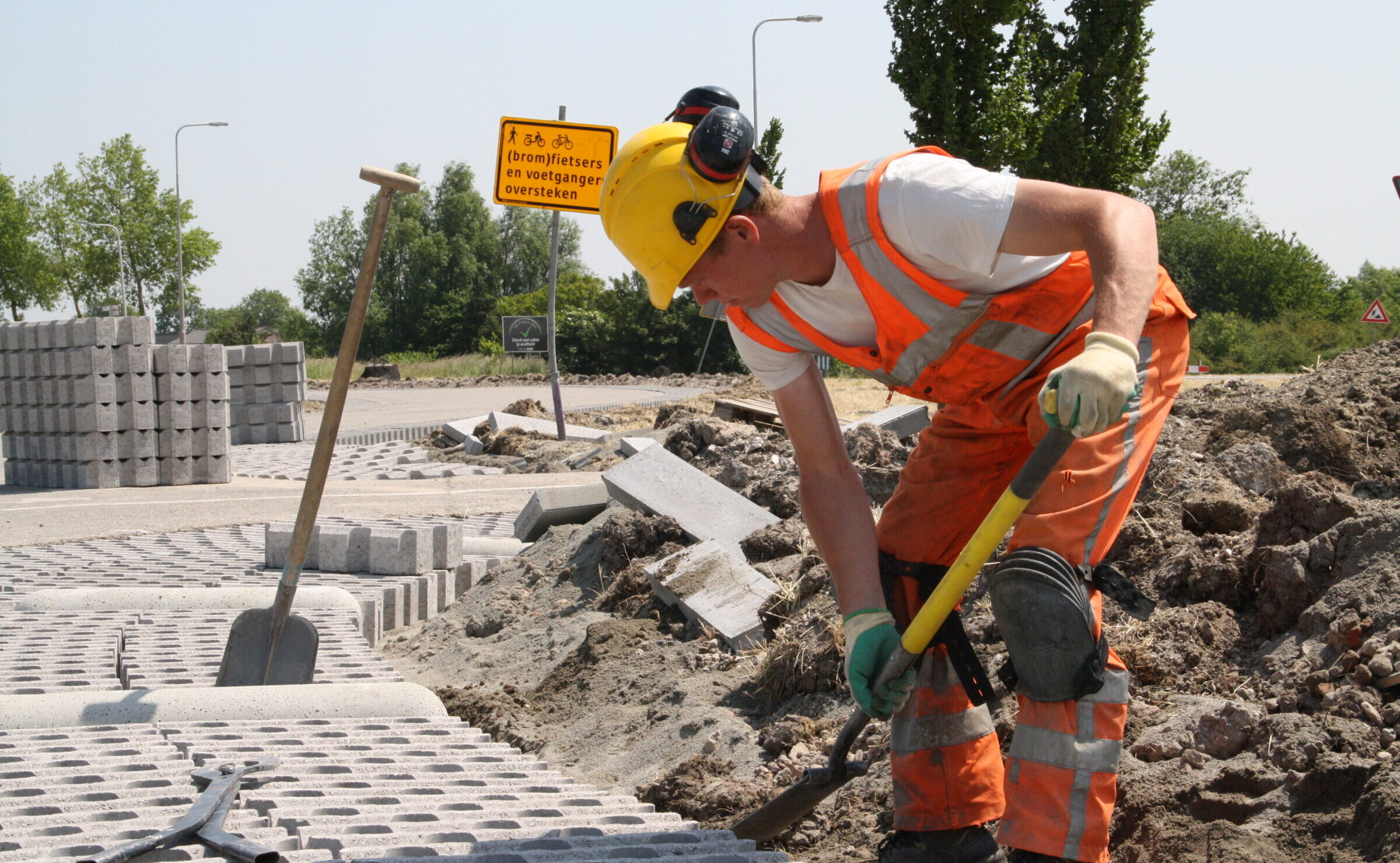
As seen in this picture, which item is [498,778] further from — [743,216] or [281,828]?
[743,216]

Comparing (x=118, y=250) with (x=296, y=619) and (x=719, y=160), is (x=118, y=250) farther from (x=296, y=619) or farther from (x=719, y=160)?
(x=719, y=160)

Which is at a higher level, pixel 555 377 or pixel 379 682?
pixel 555 377

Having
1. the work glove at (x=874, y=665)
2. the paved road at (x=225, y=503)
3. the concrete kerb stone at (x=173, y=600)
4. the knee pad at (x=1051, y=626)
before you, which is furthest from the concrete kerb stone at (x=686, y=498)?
the knee pad at (x=1051, y=626)

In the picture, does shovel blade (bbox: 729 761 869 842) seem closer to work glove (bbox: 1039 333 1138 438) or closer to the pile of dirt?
the pile of dirt

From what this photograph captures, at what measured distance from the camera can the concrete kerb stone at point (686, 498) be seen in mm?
5871

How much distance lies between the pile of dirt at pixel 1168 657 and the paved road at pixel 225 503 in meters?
3.59

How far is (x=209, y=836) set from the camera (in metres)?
2.44

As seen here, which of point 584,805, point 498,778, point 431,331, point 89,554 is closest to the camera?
point 584,805

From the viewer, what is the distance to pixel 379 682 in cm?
407

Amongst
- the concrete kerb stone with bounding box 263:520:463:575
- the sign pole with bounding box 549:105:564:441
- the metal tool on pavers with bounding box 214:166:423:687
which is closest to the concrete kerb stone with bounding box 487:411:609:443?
the sign pole with bounding box 549:105:564:441

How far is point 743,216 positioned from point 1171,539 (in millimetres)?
2297

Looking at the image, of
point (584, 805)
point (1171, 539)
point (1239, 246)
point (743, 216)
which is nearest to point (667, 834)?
point (584, 805)

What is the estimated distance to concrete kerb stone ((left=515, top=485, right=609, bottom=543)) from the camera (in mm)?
7578

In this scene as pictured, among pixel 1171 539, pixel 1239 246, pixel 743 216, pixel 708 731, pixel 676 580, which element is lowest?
pixel 708 731
